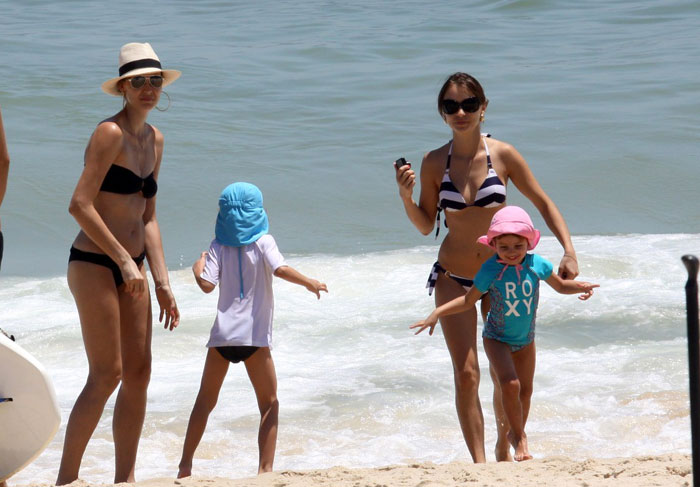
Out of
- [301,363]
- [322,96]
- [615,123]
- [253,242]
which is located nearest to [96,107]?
[322,96]

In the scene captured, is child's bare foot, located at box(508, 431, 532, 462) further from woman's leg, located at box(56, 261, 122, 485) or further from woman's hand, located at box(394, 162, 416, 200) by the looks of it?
woman's leg, located at box(56, 261, 122, 485)

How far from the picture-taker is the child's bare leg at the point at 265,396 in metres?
4.62

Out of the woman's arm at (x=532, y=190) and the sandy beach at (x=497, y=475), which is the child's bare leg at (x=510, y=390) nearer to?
the sandy beach at (x=497, y=475)

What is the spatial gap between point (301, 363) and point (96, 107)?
10.7m

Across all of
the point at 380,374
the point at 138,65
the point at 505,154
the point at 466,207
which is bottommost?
the point at 380,374

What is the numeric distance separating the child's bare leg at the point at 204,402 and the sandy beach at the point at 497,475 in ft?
1.06

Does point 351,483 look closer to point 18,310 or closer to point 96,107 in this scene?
point 18,310

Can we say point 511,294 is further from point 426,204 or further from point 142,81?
point 142,81

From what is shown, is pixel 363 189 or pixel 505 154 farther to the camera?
pixel 363 189

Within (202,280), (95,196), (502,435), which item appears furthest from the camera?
(502,435)

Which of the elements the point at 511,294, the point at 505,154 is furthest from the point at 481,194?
the point at 511,294

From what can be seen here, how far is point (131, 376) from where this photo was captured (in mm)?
4484

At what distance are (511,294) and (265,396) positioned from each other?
3.83ft

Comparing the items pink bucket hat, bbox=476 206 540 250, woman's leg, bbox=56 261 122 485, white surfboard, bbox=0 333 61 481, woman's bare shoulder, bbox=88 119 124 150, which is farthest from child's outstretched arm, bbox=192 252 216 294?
pink bucket hat, bbox=476 206 540 250
